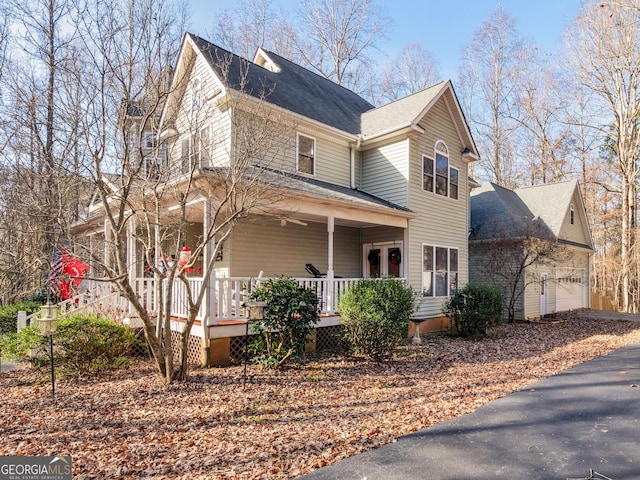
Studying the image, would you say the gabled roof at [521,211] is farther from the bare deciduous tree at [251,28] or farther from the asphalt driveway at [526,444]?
→ the bare deciduous tree at [251,28]

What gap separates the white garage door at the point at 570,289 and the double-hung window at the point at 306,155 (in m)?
13.3

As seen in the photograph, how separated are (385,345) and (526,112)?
24902 mm

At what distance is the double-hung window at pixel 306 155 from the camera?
445 inches

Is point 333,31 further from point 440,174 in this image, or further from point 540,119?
point 440,174

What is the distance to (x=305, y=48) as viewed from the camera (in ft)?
80.0

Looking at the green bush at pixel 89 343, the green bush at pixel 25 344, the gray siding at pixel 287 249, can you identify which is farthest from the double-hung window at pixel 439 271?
the green bush at pixel 25 344

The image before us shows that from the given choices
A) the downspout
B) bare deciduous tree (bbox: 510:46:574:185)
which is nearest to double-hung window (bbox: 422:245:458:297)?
the downspout

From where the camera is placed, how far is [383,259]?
1272cm

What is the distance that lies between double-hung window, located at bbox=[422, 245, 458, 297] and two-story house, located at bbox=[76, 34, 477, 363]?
0.11ft

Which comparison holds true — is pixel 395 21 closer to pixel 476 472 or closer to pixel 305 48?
pixel 305 48

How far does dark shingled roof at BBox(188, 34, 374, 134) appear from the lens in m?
10.4

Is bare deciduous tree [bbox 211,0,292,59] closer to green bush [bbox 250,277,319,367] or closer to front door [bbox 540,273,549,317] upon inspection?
green bush [bbox 250,277,319,367]

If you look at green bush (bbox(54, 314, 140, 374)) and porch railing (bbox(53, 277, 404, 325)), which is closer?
green bush (bbox(54, 314, 140, 374))

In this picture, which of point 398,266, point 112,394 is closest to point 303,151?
point 398,266
